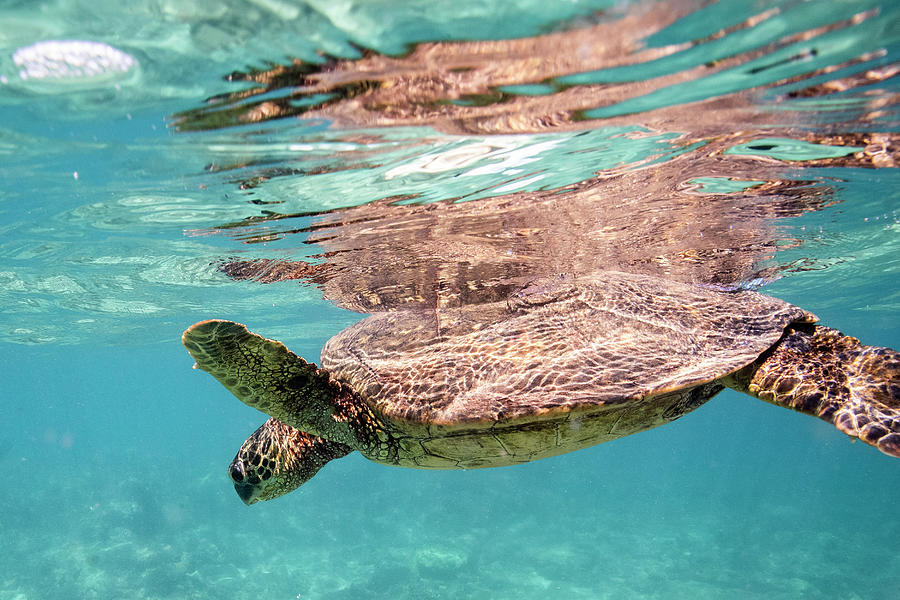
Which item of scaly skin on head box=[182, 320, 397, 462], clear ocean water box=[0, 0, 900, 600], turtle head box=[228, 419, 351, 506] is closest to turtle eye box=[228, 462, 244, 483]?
turtle head box=[228, 419, 351, 506]

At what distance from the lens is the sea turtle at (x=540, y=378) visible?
3.82m

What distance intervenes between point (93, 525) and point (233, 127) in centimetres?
2615

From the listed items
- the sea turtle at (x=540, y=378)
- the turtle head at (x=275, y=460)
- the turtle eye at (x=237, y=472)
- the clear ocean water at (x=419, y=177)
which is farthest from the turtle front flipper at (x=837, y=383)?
the turtle eye at (x=237, y=472)

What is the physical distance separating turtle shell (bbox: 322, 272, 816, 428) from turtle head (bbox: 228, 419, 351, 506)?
1.00 metres

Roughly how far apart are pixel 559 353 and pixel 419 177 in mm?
4103

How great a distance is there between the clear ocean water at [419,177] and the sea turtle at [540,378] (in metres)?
2.39

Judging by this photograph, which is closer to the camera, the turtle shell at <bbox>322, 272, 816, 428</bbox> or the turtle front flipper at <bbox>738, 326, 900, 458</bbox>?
the turtle front flipper at <bbox>738, 326, 900, 458</bbox>

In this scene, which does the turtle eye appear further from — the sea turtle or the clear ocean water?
the clear ocean water

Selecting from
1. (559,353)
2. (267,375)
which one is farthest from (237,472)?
(559,353)

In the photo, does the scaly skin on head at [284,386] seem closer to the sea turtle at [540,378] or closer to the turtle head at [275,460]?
the sea turtle at [540,378]

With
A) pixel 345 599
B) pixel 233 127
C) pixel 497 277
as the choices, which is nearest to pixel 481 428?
pixel 233 127

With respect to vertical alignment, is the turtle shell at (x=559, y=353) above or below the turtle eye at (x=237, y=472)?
above

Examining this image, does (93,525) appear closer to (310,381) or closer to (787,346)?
(310,381)

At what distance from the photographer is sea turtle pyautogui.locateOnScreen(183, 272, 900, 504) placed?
382cm
